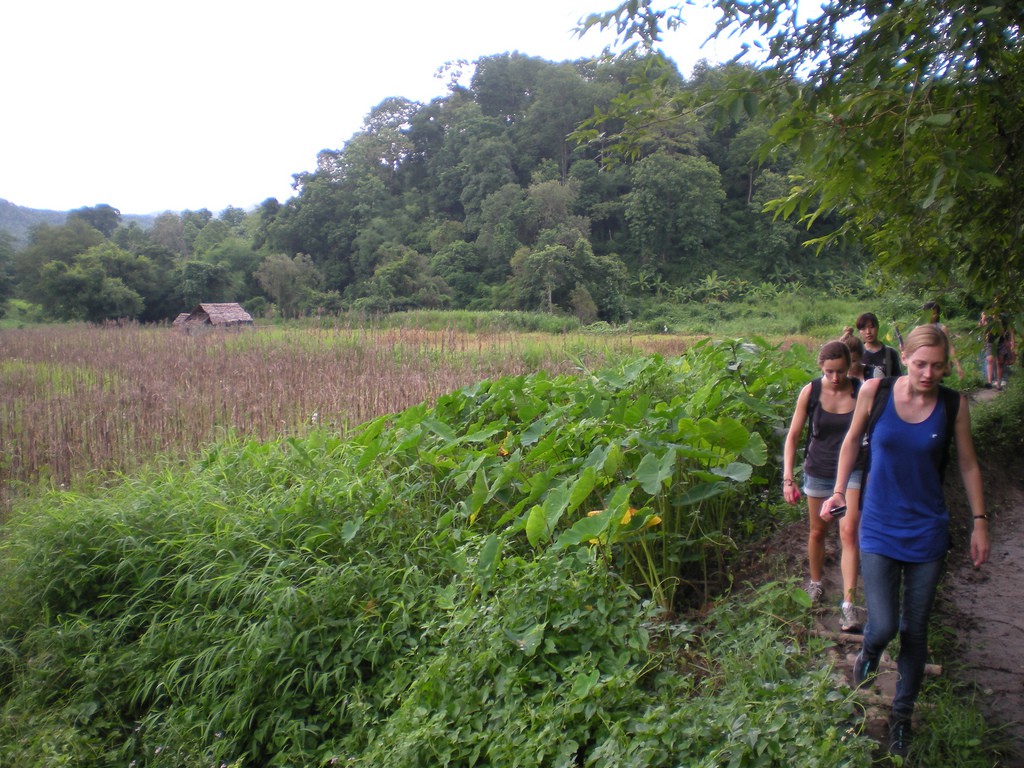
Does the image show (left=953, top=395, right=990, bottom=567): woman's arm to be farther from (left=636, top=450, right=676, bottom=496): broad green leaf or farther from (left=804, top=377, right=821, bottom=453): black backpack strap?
(left=636, top=450, right=676, bottom=496): broad green leaf

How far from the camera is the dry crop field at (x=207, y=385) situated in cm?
619

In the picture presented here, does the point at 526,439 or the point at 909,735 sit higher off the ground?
the point at 526,439

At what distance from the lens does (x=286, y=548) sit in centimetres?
403

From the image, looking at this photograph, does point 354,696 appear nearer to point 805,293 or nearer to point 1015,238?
point 1015,238

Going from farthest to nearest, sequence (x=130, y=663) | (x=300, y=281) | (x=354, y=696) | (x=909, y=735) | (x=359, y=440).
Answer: (x=300, y=281)
(x=359, y=440)
(x=130, y=663)
(x=354, y=696)
(x=909, y=735)

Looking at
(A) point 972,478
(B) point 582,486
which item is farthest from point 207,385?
(A) point 972,478

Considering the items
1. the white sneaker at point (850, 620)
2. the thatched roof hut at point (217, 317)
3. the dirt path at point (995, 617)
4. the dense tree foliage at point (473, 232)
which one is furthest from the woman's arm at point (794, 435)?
the dense tree foliage at point (473, 232)

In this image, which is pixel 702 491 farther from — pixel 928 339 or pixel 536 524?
pixel 928 339

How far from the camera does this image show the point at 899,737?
2363mm

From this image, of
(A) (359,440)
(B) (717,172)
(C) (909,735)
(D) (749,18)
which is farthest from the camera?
(B) (717,172)

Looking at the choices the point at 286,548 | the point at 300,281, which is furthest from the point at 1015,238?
the point at 300,281

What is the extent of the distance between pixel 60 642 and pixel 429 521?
198cm

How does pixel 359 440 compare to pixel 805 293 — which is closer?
pixel 359 440

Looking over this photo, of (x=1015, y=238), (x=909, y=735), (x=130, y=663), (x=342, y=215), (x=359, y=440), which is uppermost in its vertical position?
(x=342, y=215)
